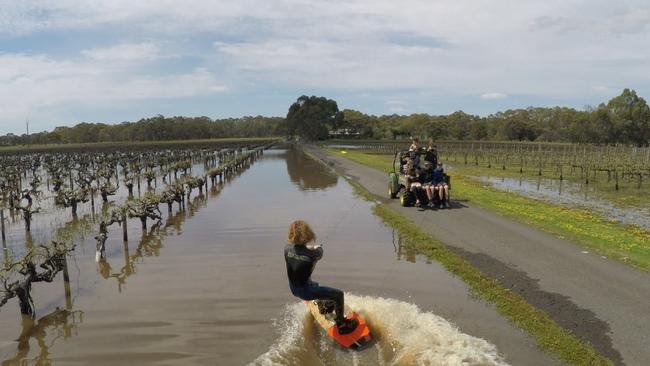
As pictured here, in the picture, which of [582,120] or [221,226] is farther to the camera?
[582,120]

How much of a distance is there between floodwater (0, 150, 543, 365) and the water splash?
0.02 m

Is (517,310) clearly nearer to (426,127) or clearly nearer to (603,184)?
(603,184)

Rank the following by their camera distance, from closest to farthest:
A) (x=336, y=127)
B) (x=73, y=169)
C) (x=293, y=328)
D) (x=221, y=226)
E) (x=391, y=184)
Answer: (x=293, y=328), (x=221, y=226), (x=391, y=184), (x=73, y=169), (x=336, y=127)

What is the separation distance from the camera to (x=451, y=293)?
1029 centimetres

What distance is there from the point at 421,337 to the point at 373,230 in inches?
361

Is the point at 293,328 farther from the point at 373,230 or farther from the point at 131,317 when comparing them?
the point at 373,230

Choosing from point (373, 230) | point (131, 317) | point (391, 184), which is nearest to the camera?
point (131, 317)

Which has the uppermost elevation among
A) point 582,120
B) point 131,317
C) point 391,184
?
point 582,120

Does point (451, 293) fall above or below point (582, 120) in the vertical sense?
below

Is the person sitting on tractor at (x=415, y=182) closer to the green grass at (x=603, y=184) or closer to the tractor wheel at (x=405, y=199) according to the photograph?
the tractor wheel at (x=405, y=199)

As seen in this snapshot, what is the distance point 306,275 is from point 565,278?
6.17 meters

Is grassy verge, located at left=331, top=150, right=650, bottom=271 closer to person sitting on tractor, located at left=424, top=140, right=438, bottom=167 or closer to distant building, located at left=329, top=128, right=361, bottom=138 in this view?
person sitting on tractor, located at left=424, top=140, right=438, bottom=167

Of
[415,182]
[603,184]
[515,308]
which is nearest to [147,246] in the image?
[415,182]

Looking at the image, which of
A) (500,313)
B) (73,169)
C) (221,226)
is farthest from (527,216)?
(73,169)
